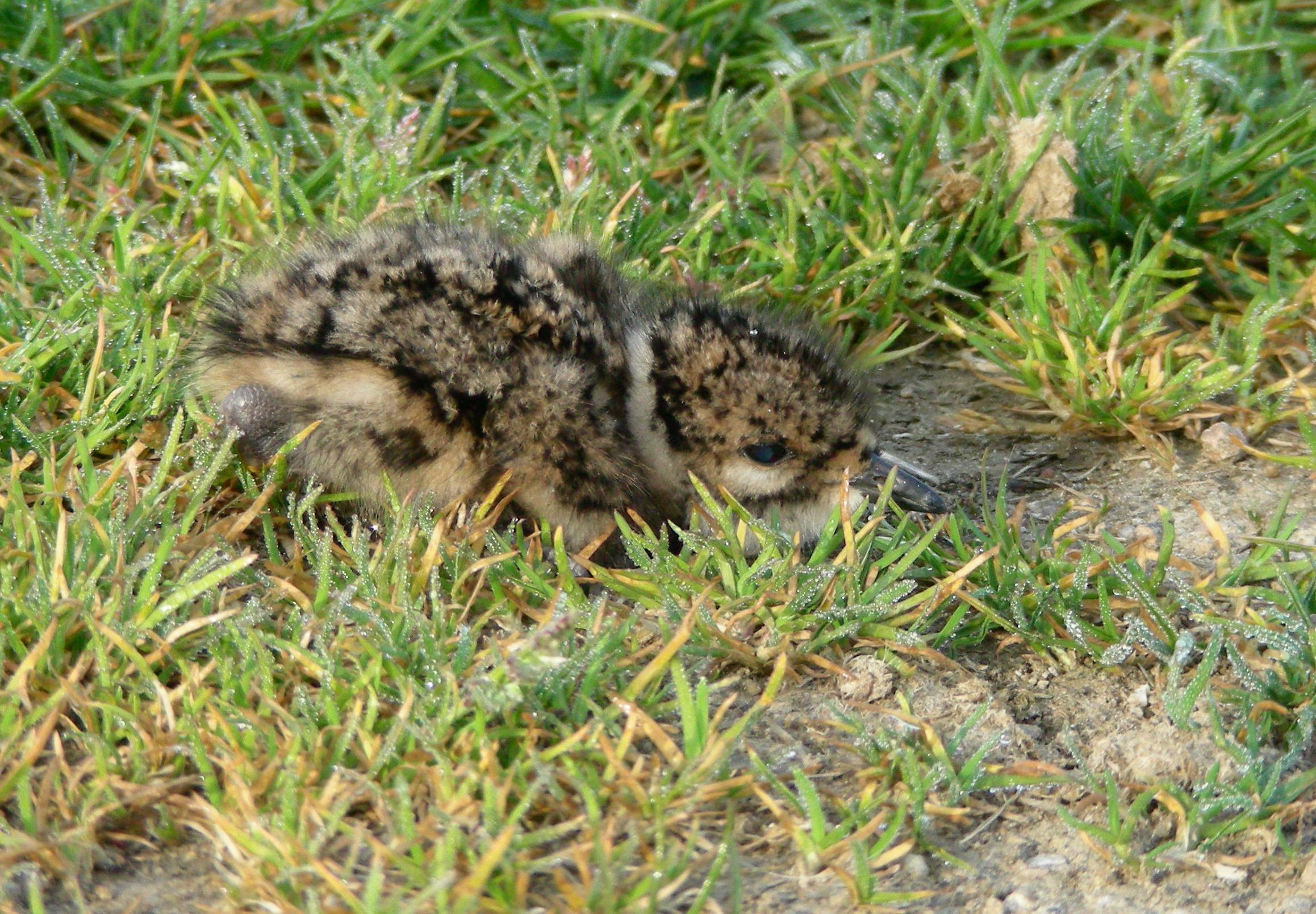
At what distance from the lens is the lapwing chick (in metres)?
2.91

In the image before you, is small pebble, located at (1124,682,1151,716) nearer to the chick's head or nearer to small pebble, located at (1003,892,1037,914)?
small pebble, located at (1003,892,1037,914)

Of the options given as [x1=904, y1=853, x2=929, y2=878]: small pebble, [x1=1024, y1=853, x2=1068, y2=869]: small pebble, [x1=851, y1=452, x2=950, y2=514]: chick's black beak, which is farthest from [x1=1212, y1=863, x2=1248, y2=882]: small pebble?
[x1=851, y1=452, x2=950, y2=514]: chick's black beak

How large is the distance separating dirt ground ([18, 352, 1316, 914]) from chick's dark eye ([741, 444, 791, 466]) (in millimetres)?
552

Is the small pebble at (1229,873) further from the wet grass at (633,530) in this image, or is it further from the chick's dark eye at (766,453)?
the chick's dark eye at (766,453)

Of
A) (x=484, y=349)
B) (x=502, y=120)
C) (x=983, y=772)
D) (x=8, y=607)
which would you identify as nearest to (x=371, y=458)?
(x=484, y=349)

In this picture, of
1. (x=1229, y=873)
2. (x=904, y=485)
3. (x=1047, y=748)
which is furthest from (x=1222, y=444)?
(x=1229, y=873)

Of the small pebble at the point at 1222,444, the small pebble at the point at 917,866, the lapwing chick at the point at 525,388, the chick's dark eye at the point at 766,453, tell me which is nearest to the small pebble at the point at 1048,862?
the small pebble at the point at 917,866

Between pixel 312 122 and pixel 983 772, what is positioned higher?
pixel 312 122

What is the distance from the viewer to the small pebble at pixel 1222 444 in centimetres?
349

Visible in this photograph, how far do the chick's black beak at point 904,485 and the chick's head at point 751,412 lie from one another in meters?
0.03

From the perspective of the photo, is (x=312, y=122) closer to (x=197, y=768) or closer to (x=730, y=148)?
(x=730, y=148)

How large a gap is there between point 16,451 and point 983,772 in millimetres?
2163

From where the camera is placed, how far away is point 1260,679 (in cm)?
270

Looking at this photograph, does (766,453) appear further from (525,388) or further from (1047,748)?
(1047,748)
